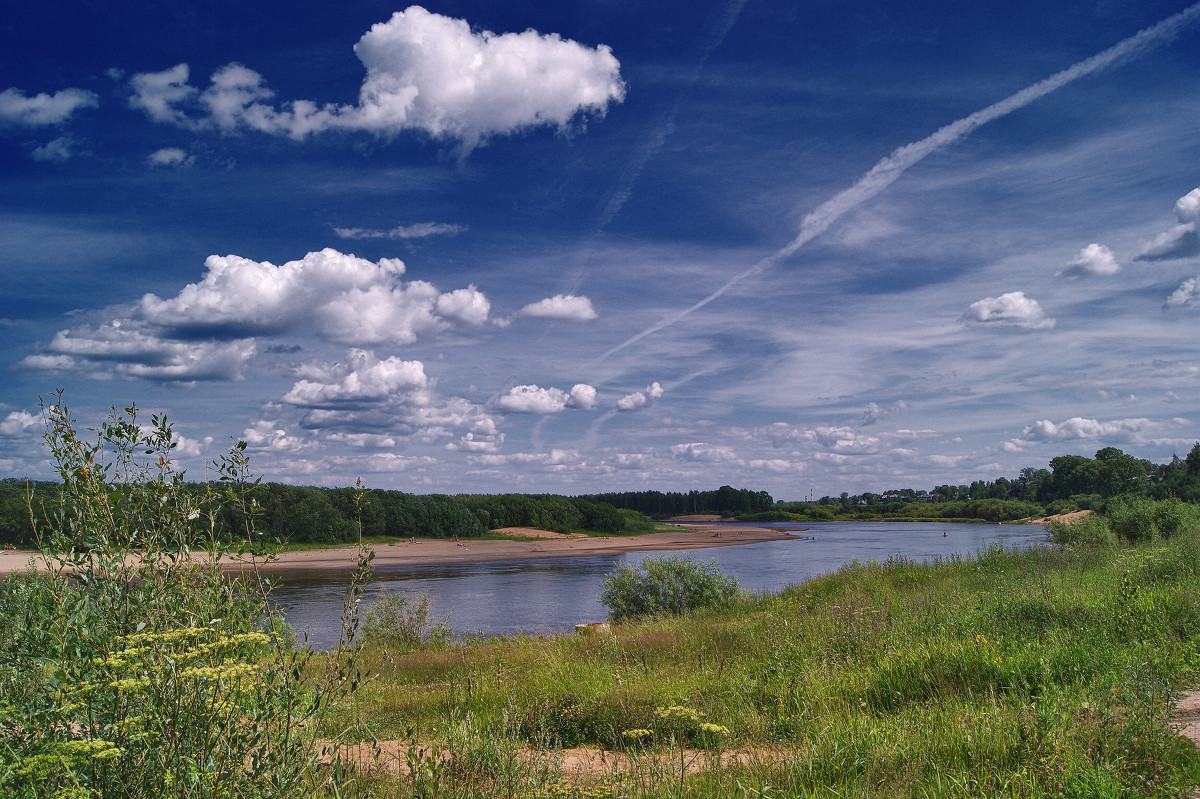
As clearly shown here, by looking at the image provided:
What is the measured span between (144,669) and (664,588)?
21.1 meters

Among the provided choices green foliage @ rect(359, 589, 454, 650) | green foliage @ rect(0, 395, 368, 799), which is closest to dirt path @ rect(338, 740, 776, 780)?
green foliage @ rect(0, 395, 368, 799)

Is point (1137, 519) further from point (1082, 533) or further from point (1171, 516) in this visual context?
point (1082, 533)

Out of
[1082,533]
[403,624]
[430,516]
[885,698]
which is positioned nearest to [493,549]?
[430,516]

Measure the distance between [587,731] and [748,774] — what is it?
3.37 metres

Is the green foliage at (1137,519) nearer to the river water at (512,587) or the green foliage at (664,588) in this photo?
the river water at (512,587)

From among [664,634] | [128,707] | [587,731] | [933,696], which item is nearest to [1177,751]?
[933,696]

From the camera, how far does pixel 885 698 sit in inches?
262

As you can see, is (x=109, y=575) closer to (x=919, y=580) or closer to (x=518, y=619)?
(x=919, y=580)

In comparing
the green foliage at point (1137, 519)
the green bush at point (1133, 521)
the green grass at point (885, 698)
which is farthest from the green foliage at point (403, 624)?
the green bush at point (1133, 521)

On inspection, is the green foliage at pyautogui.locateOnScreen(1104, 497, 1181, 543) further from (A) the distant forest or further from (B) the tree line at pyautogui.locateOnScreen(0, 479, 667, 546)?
(B) the tree line at pyautogui.locateOnScreen(0, 479, 667, 546)

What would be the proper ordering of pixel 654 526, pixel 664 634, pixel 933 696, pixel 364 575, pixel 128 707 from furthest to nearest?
1. pixel 654 526
2. pixel 664 634
3. pixel 933 696
4. pixel 364 575
5. pixel 128 707

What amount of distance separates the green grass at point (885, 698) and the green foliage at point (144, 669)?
2.53 ft

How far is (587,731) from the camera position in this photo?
24.2 feet

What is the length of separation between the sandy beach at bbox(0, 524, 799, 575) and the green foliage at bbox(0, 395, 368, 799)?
55432 mm
